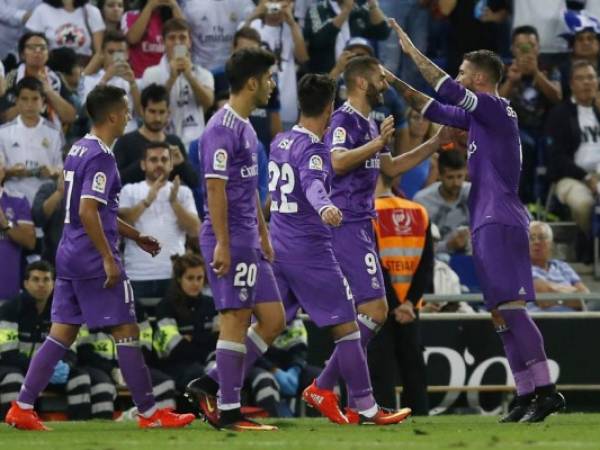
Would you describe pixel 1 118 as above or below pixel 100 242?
above

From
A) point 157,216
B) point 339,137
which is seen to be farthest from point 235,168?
point 157,216

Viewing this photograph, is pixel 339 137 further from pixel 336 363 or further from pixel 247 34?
pixel 247 34

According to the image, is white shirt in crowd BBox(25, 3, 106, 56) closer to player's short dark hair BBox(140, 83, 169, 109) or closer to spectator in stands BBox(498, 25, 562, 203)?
player's short dark hair BBox(140, 83, 169, 109)

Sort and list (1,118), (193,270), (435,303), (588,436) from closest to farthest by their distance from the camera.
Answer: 1. (588,436)
2. (193,270)
3. (435,303)
4. (1,118)

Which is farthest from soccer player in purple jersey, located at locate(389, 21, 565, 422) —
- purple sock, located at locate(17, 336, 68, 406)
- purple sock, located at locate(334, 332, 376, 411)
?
purple sock, located at locate(17, 336, 68, 406)

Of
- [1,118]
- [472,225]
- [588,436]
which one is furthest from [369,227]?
[1,118]

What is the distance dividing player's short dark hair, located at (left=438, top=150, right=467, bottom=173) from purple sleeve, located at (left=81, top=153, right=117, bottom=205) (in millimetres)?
6044

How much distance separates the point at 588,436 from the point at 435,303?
5.22m

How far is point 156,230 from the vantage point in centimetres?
1599

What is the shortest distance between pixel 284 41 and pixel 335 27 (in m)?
0.59

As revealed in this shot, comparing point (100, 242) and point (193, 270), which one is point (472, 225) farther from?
point (193, 270)

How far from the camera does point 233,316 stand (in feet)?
35.9

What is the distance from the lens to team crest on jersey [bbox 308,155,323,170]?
11.3 meters

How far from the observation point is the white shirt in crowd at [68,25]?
1833 cm
